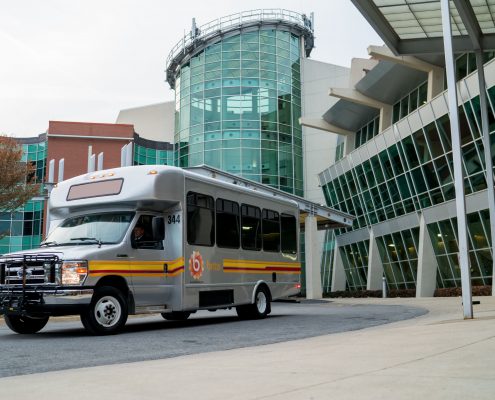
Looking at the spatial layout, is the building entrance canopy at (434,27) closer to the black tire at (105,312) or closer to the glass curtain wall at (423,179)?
the glass curtain wall at (423,179)

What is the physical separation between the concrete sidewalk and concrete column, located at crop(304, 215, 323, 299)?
92.6ft

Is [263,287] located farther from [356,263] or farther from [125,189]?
[356,263]

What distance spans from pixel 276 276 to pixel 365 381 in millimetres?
11997

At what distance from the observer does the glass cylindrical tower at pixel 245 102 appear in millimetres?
52500

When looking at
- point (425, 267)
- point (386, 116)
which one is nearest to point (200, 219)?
point (425, 267)

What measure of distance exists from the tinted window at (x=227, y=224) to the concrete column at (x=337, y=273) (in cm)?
3228

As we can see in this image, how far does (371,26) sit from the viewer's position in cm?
1747

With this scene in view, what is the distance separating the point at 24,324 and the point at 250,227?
239 inches

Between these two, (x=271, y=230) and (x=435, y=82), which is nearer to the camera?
(x=271, y=230)

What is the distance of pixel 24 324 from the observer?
12.6 m

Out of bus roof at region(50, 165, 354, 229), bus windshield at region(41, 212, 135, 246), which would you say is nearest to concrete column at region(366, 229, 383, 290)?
bus roof at region(50, 165, 354, 229)

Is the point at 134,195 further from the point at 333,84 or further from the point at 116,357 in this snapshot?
the point at 333,84

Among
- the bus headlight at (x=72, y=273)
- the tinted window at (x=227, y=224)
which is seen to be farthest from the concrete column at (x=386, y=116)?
the bus headlight at (x=72, y=273)

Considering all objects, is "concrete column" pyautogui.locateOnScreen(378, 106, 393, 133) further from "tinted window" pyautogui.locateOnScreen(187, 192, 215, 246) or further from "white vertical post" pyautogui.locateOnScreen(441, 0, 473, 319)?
"tinted window" pyautogui.locateOnScreen(187, 192, 215, 246)
